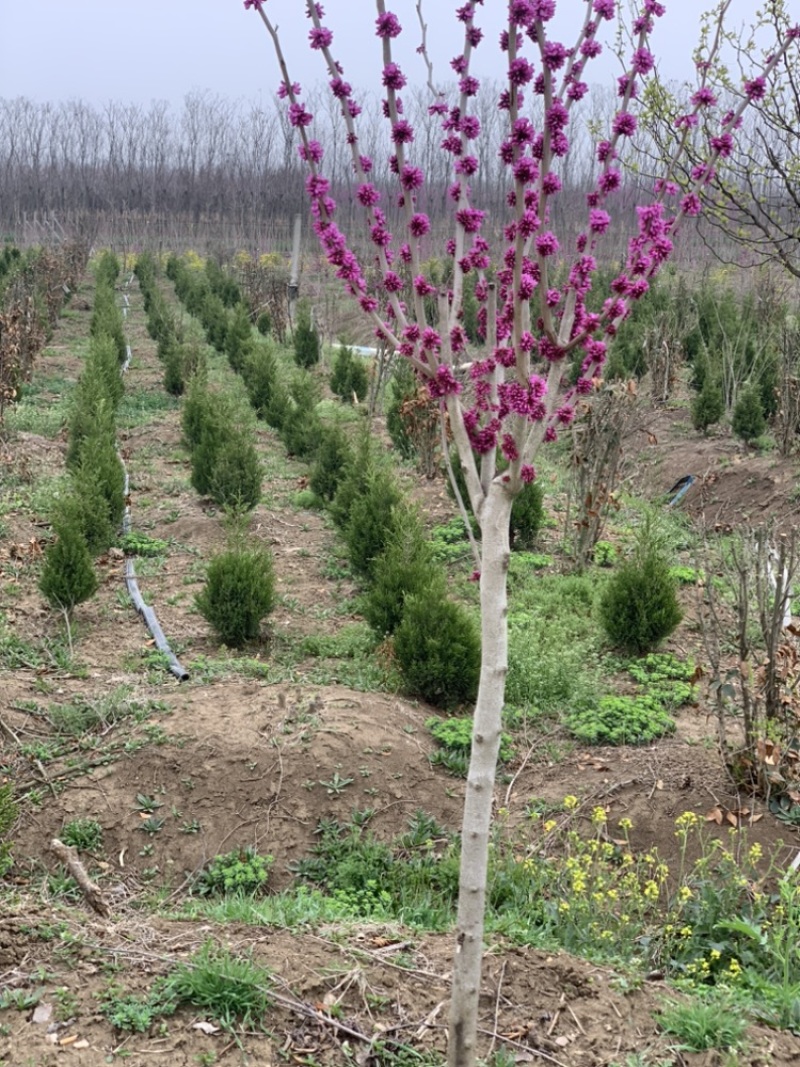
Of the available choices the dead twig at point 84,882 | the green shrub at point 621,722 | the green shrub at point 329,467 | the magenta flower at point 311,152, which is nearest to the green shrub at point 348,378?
the green shrub at point 329,467

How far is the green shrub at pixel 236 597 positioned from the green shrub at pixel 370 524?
1248mm

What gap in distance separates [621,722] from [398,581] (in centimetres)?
159

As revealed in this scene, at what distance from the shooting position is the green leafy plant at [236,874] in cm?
417

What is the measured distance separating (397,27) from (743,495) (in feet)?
29.7

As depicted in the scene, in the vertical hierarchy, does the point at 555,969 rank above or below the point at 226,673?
above

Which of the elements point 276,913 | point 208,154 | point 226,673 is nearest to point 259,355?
point 226,673

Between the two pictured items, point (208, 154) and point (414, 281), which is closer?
point (414, 281)

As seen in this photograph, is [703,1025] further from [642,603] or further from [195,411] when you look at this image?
[195,411]

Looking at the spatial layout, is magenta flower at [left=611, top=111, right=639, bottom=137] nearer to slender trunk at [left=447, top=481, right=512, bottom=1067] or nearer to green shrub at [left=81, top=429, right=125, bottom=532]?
slender trunk at [left=447, top=481, right=512, bottom=1067]

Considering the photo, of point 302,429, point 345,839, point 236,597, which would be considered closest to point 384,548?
point 236,597

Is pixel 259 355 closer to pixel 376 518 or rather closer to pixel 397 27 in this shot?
pixel 376 518

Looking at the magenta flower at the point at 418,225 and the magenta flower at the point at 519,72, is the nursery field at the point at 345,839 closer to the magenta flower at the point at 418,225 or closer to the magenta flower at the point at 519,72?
the magenta flower at the point at 418,225

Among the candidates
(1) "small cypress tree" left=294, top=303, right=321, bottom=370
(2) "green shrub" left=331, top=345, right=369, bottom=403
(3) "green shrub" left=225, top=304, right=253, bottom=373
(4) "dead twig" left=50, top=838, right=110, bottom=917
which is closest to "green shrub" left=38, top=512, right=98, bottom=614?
(4) "dead twig" left=50, top=838, right=110, bottom=917

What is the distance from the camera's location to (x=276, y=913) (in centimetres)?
343
